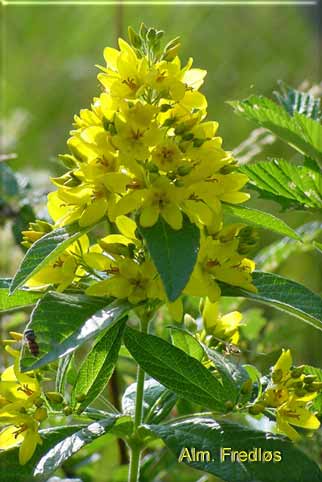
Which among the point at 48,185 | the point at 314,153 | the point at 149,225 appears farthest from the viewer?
the point at 48,185

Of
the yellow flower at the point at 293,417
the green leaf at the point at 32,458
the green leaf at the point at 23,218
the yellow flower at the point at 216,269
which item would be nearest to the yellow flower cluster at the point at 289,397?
the yellow flower at the point at 293,417

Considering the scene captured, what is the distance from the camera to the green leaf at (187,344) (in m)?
0.93

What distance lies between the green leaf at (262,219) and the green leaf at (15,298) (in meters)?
0.23

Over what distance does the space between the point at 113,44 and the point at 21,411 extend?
2.39m

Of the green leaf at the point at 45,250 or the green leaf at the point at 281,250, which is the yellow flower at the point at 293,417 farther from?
the green leaf at the point at 281,250

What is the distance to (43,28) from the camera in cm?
360

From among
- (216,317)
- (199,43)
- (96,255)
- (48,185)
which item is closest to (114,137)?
(96,255)

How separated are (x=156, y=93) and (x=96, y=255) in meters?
0.19

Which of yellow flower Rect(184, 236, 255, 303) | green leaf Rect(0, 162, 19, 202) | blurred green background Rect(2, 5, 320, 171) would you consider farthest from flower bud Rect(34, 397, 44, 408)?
blurred green background Rect(2, 5, 320, 171)

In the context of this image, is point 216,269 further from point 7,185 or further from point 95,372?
point 7,185

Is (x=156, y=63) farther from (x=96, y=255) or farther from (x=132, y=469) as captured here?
(x=132, y=469)

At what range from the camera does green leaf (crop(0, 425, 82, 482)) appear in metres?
0.88

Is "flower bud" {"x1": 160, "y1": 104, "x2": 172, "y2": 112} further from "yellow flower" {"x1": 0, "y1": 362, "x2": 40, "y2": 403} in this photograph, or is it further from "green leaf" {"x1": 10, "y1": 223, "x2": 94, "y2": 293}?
"yellow flower" {"x1": 0, "y1": 362, "x2": 40, "y2": 403}

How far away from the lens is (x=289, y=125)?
3.34 ft
